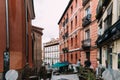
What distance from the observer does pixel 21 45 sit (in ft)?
47.9

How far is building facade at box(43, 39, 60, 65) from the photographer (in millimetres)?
72194

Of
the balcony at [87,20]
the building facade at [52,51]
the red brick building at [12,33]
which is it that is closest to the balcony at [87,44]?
the balcony at [87,20]

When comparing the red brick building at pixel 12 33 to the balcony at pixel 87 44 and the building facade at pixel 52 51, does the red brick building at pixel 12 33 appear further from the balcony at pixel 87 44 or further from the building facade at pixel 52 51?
the building facade at pixel 52 51

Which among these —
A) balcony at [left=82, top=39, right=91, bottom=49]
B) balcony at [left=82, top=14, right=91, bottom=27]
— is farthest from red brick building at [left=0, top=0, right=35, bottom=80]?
balcony at [left=82, top=39, right=91, bottom=49]

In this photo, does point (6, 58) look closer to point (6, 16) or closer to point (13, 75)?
point (6, 16)

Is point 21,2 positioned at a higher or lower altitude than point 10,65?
higher

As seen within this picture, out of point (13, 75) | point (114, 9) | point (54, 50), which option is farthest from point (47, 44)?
point (13, 75)

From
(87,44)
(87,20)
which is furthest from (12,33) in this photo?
(87,20)

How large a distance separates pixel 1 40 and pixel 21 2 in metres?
2.69

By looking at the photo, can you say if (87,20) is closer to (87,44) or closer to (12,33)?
(87,44)

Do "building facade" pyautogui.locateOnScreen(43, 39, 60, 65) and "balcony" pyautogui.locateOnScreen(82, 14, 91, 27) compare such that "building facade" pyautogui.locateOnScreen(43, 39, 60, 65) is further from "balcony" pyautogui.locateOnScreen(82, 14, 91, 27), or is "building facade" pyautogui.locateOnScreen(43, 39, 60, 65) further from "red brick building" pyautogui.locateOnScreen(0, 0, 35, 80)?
"red brick building" pyautogui.locateOnScreen(0, 0, 35, 80)

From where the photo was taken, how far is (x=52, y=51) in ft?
252

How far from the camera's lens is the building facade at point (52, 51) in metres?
72.2

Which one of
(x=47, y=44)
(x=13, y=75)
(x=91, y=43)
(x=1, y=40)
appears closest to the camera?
(x=13, y=75)
